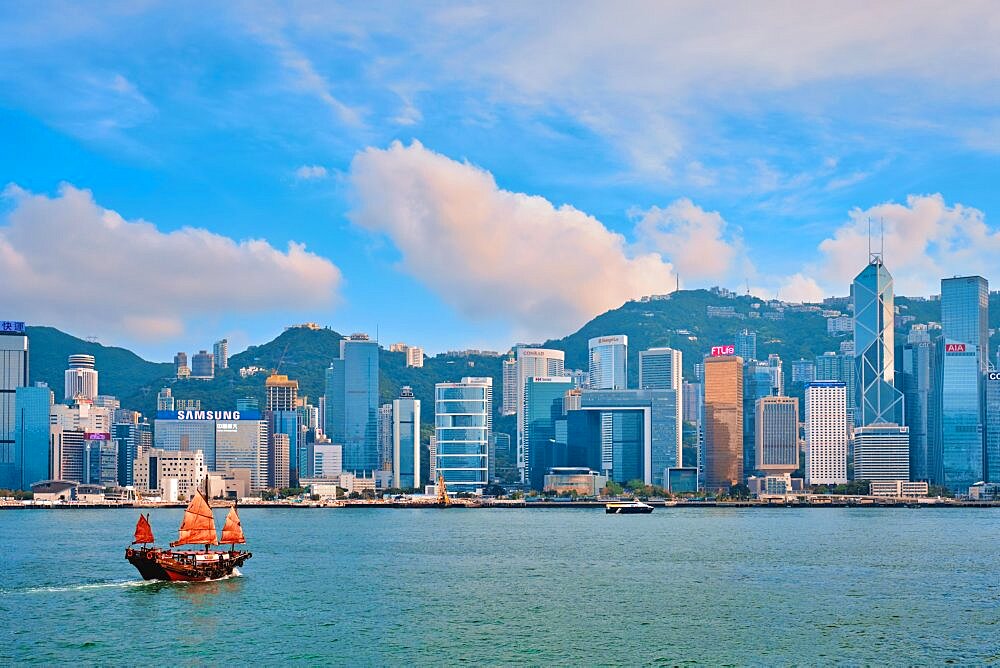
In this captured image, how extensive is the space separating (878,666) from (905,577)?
117 ft

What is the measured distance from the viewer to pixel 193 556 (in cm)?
8050

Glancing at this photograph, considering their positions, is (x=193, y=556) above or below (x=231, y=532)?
below

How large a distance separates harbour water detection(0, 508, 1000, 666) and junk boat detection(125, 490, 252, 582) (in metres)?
1.17

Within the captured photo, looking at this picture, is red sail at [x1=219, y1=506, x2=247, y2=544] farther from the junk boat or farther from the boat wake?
the boat wake

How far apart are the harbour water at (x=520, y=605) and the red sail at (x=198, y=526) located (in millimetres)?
3905

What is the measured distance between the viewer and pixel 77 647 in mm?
57312

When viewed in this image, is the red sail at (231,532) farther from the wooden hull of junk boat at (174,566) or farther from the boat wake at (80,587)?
the boat wake at (80,587)

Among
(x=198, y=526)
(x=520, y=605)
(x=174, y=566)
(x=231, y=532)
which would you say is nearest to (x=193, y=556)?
(x=174, y=566)

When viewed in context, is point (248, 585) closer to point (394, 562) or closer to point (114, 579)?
point (114, 579)

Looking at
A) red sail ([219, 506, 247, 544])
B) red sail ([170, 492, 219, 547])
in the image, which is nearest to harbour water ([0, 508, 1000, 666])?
red sail ([219, 506, 247, 544])

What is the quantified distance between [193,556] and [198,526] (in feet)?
15.0

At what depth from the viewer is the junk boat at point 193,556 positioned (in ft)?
258

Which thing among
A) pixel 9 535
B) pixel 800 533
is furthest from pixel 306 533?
pixel 800 533

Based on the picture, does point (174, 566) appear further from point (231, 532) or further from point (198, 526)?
point (231, 532)
